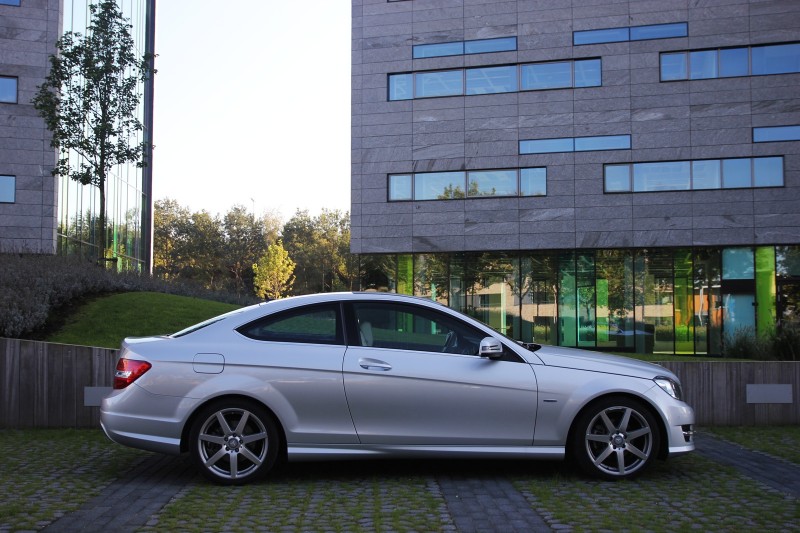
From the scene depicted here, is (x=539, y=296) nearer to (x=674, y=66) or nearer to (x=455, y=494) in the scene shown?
(x=674, y=66)

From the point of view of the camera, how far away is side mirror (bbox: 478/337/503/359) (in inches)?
254

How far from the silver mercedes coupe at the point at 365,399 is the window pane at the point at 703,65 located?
76.7ft

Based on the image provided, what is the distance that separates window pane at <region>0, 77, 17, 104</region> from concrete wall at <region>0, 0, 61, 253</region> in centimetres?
16

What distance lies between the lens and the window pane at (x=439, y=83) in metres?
28.9

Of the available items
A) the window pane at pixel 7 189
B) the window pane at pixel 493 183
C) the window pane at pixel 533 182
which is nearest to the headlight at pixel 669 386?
the window pane at pixel 533 182

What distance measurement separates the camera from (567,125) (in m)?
28.1

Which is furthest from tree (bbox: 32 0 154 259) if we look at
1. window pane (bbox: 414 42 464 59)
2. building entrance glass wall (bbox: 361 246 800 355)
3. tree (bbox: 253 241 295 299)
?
tree (bbox: 253 241 295 299)

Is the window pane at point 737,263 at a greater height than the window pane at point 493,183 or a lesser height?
lesser

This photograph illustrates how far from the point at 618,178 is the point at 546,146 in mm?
2664

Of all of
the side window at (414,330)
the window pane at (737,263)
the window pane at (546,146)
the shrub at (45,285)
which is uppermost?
the window pane at (546,146)

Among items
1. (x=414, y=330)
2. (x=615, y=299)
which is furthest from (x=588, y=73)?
(x=414, y=330)

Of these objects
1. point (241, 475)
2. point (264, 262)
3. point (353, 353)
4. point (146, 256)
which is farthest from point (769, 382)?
point (264, 262)

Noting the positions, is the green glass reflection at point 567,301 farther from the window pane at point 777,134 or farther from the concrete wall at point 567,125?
the window pane at point 777,134

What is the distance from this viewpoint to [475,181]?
28672 mm
